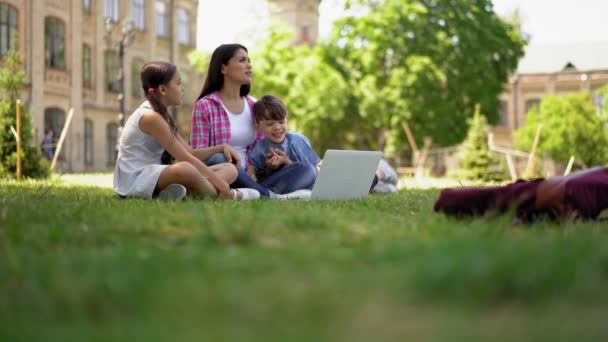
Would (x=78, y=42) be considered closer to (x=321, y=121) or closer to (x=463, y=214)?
(x=321, y=121)

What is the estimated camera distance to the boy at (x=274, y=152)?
772 centimetres

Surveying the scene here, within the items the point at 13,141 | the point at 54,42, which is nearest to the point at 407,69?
the point at 54,42

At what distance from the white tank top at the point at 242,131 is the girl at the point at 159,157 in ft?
2.12

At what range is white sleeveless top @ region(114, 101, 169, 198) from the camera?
280 inches

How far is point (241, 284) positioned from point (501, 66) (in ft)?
118

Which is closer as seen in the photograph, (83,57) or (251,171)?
(251,171)

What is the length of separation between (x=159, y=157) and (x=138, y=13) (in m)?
31.3

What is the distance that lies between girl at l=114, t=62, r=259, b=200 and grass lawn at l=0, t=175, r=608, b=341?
3298mm

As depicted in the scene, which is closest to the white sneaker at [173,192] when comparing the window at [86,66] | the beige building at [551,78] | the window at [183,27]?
the window at [86,66]

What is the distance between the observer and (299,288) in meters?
2.22

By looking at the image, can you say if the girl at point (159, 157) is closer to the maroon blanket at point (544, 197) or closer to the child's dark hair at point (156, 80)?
the child's dark hair at point (156, 80)

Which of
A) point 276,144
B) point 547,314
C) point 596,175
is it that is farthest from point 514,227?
point 276,144

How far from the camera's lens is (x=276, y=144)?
787 cm

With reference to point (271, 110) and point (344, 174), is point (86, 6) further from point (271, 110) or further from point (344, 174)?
point (344, 174)
